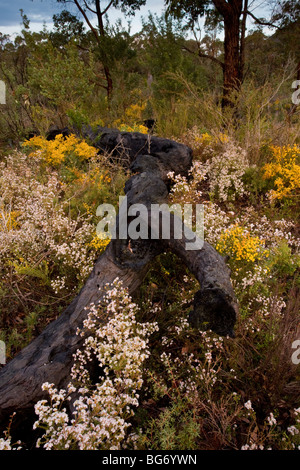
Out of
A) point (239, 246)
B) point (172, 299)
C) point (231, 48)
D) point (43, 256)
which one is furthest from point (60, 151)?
point (231, 48)

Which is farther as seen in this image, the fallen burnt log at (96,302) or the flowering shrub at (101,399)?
the fallen burnt log at (96,302)

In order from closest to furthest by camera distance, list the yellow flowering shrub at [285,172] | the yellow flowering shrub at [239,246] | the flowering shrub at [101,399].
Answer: the flowering shrub at [101,399] < the yellow flowering shrub at [239,246] < the yellow flowering shrub at [285,172]

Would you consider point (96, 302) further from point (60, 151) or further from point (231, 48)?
point (231, 48)

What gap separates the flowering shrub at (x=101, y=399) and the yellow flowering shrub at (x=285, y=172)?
325 cm

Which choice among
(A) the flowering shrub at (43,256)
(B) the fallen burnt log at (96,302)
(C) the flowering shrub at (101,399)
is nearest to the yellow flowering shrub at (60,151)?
(A) the flowering shrub at (43,256)

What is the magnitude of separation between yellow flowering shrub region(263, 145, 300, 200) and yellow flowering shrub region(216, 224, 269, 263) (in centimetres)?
191

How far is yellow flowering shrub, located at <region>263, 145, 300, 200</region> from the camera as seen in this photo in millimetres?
4355

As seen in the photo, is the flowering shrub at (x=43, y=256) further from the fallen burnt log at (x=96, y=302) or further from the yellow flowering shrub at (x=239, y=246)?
the yellow flowering shrub at (x=239, y=246)

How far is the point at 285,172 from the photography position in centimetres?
448

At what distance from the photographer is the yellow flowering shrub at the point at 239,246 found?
2.68 m

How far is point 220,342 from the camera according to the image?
2244 mm

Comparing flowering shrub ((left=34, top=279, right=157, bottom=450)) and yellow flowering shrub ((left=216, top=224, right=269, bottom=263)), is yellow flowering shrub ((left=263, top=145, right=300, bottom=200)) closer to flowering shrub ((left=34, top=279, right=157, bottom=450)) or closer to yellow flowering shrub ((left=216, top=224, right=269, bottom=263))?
yellow flowering shrub ((left=216, top=224, right=269, bottom=263))
